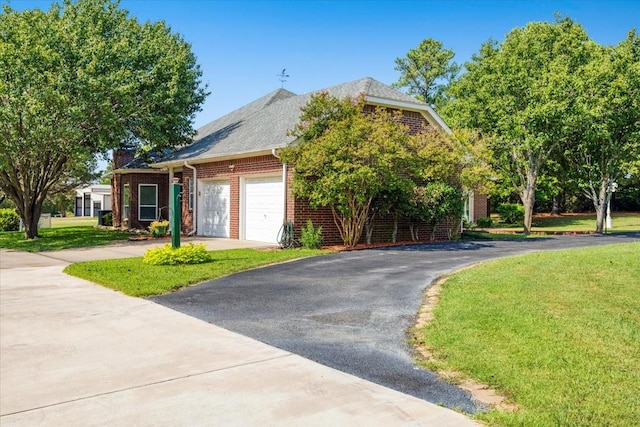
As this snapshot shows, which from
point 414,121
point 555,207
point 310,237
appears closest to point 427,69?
point 555,207

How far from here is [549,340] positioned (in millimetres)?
5637

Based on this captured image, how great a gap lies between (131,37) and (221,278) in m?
15.4

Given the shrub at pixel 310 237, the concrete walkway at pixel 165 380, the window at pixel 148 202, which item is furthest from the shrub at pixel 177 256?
the window at pixel 148 202

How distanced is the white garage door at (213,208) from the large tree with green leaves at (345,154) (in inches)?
203

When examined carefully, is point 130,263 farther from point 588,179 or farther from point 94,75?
point 588,179

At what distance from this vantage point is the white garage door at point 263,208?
1706cm

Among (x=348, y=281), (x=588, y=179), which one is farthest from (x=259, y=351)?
(x=588, y=179)

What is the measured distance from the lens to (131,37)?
71.1ft

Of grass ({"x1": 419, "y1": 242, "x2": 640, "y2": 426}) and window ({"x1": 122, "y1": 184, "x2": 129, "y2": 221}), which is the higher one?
window ({"x1": 122, "y1": 184, "x2": 129, "y2": 221})

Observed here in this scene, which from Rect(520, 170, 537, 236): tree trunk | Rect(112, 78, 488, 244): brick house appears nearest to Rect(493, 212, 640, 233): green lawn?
Rect(520, 170, 537, 236): tree trunk

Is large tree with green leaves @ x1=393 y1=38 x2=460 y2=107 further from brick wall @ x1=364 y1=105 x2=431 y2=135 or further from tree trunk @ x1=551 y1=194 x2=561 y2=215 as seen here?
brick wall @ x1=364 y1=105 x2=431 y2=135

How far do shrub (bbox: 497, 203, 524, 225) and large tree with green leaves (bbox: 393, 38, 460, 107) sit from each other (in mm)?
13747

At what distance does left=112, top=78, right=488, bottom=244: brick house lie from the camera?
55.6 feet

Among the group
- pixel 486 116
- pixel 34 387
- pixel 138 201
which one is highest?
pixel 486 116
